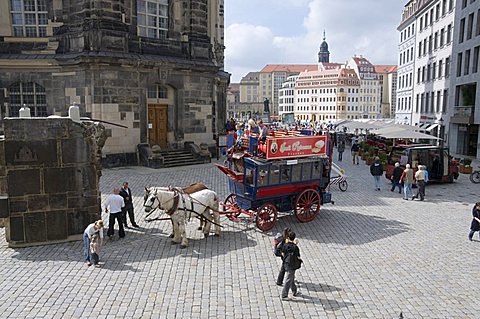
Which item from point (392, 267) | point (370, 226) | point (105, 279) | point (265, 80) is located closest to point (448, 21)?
point (370, 226)

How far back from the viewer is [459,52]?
122 feet

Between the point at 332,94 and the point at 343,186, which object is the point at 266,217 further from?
the point at 332,94

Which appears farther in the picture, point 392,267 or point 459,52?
point 459,52

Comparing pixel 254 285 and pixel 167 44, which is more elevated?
pixel 167 44

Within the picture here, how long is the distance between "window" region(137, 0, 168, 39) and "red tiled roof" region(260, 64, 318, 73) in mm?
164414

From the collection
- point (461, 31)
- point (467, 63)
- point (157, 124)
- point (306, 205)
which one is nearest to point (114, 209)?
point (306, 205)

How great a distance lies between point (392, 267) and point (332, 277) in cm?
165

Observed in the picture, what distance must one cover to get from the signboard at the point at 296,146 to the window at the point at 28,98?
17.7 m

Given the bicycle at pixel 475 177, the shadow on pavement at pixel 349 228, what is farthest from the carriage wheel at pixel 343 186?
the bicycle at pixel 475 177

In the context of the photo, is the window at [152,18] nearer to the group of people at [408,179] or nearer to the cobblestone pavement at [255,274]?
the cobblestone pavement at [255,274]

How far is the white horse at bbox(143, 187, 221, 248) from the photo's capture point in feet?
35.1

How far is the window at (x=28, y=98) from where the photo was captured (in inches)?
965

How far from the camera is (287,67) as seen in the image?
7441 inches

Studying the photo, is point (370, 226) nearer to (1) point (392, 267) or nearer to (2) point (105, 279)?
(1) point (392, 267)
